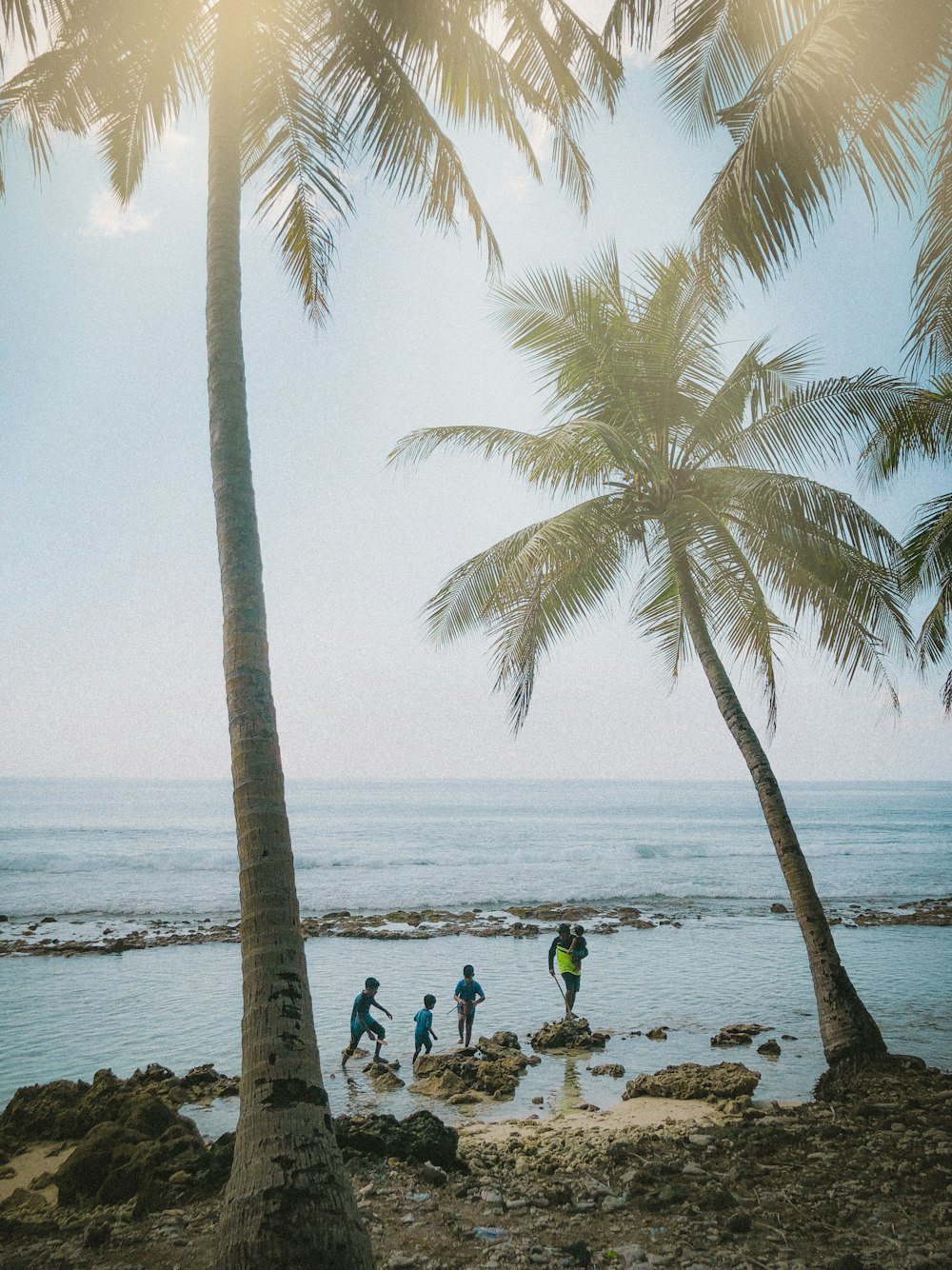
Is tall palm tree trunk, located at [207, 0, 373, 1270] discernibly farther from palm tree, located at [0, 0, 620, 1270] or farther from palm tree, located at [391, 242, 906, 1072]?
palm tree, located at [391, 242, 906, 1072]

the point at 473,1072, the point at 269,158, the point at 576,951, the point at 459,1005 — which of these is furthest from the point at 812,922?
the point at 269,158

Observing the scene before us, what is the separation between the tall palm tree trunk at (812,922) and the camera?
24.0ft

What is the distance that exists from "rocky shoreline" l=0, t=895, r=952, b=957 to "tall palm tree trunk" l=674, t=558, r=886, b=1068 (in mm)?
12064

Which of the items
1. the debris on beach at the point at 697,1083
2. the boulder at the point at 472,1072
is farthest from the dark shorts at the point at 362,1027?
the debris on beach at the point at 697,1083

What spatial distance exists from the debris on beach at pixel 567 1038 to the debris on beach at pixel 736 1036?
1.50 meters

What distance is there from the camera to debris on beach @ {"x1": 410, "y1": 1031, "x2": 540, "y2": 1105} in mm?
8250

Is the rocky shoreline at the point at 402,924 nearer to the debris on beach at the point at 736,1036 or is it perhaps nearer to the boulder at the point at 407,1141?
the debris on beach at the point at 736,1036

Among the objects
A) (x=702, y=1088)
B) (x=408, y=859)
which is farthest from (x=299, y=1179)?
(x=408, y=859)

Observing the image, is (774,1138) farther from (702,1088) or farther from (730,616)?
(730,616)

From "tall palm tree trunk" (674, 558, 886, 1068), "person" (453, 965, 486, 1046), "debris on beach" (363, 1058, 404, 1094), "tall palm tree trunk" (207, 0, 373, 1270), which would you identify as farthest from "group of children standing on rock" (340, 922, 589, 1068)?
"tall palm tree trunk" (207, 0, 373, 1270)

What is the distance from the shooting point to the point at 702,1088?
7781mm

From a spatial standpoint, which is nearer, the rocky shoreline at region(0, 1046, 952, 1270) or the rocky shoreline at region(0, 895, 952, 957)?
the rocky shoreline at region(0, 1046, 952, 1270)

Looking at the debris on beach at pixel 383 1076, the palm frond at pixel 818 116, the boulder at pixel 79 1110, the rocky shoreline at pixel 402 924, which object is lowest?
the rocky shoreline at pixel 402 924

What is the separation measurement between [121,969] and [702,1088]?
1244cm
